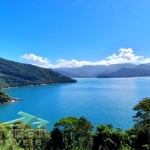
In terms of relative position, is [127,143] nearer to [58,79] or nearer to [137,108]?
[137,108]

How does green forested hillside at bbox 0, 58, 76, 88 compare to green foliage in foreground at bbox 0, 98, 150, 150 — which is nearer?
green foliage in foreground at bbox 0, 98, 150, 150

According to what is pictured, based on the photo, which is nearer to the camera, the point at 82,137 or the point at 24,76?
the point at 82,137

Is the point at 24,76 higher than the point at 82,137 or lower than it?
higher

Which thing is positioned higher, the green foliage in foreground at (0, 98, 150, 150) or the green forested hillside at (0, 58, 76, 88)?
the green forested hillside at (0, 58, 76, 88)

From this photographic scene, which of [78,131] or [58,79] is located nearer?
[78,131]

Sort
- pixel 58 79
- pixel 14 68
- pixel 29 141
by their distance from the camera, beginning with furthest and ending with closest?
pixel 14 68 < pixel 58 79 < pixel 29 141

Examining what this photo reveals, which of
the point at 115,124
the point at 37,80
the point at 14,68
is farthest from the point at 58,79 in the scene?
the point at 115,124
